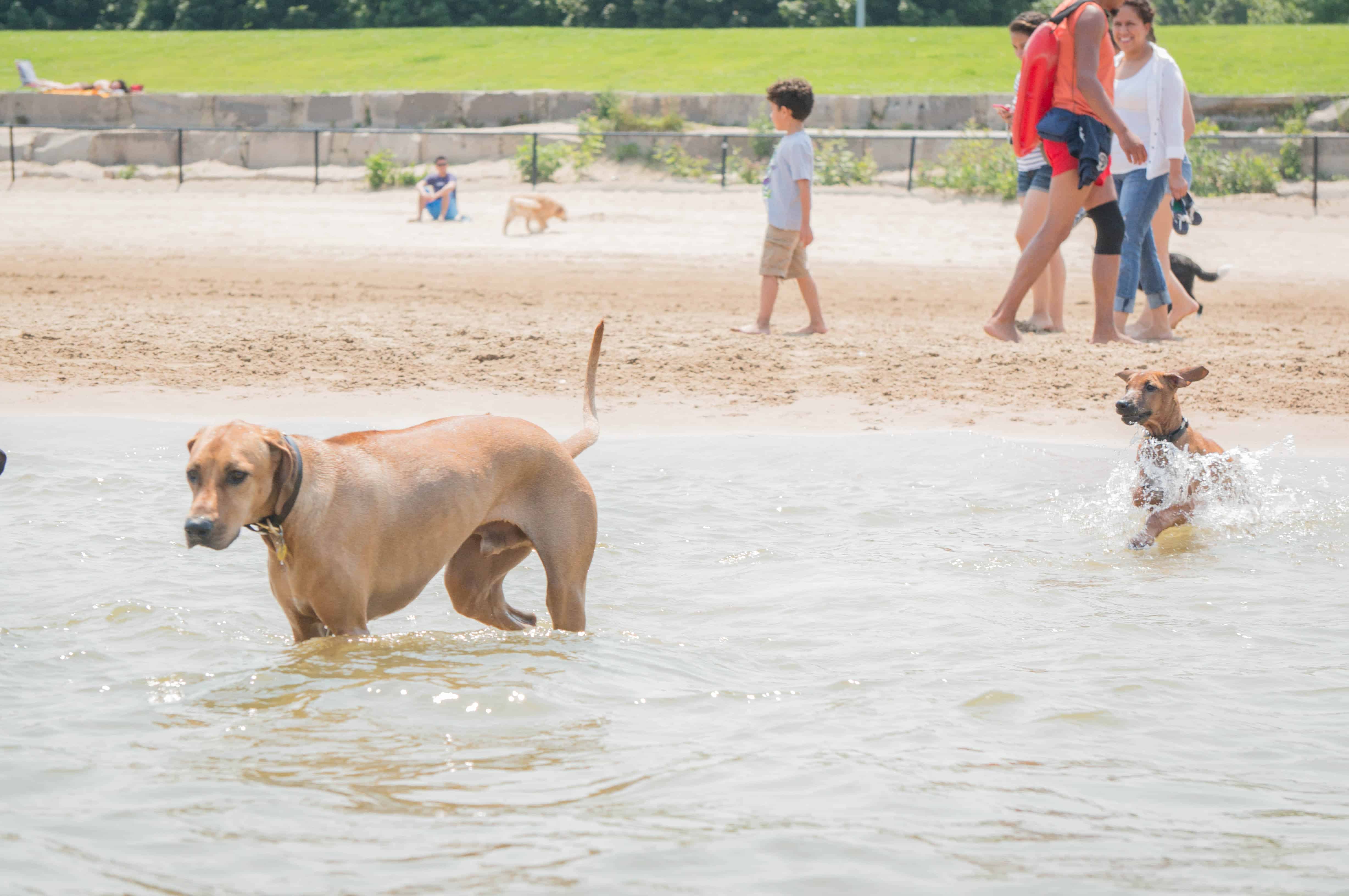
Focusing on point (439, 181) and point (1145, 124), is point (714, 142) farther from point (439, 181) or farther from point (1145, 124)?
point (1145, 124)

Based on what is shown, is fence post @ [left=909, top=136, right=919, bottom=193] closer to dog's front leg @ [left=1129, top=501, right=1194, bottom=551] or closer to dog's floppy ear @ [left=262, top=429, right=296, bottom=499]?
dog's front leg @ [left=1129, top=501, right=1194, bottom=551]

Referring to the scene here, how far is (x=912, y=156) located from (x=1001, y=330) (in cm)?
1191

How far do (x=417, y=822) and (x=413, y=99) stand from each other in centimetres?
2579

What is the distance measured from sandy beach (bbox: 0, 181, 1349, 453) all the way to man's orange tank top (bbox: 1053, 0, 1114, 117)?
5.65 feet

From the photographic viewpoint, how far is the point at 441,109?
27.4 m

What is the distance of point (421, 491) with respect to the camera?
4355mm

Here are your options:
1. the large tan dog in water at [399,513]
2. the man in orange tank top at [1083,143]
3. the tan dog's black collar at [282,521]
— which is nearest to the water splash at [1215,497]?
the man in orange tank top at [1083,143]

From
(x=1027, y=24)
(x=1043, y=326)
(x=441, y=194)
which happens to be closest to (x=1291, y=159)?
(x=1027, y=24)

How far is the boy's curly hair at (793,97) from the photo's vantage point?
34.0 ft

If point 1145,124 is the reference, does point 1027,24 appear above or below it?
above

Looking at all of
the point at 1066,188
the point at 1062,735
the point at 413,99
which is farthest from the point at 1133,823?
the point at 413,99

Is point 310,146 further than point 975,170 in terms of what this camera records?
Yes

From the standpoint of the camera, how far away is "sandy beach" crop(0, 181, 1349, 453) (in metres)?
8.54

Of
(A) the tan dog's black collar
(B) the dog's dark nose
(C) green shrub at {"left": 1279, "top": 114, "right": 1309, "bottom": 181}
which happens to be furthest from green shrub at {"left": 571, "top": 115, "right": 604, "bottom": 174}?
(B) the dog's dark nose
